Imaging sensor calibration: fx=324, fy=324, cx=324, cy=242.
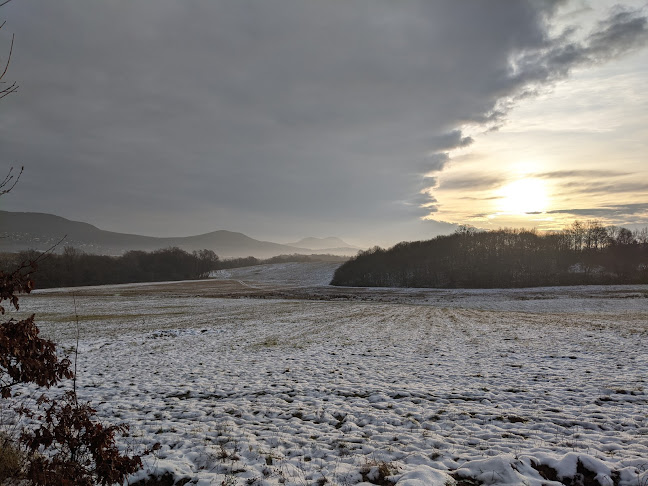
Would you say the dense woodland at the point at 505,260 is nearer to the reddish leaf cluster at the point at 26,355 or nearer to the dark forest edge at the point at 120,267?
the dark forest edge at the point at 120,267

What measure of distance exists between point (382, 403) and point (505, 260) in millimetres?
107371

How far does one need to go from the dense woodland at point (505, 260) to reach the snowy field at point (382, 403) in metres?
71.0

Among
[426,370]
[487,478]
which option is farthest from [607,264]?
[487,478]

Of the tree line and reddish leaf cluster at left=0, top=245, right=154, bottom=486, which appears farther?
the tree line

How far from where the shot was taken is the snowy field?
6777 millimetres

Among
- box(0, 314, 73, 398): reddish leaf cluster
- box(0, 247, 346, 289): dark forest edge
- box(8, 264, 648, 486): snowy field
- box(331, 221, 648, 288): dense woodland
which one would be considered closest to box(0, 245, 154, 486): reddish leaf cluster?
box(0, 314, 73, 398): reddish leaf cluster

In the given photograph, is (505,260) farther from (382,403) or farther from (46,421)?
(46,421)

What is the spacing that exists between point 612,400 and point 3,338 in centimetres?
1563

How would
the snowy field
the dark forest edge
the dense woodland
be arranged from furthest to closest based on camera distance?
the dark forest edge < the dense woodland < the snowy field

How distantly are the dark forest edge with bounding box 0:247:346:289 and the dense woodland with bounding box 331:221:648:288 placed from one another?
71746 millimetres

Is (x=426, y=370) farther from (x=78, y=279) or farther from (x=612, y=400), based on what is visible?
(x=78, y=279)

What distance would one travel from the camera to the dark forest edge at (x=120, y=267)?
101 metres

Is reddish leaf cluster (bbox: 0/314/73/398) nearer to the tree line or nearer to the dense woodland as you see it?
the dense woodland

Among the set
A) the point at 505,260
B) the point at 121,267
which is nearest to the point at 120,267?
the point at 121,267
